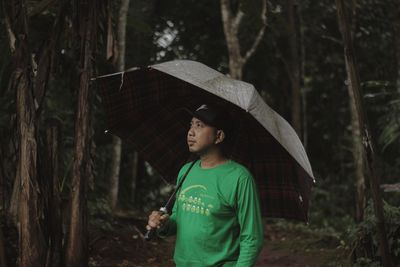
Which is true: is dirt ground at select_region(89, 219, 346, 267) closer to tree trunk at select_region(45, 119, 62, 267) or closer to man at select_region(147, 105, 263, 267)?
tree trunk at select_region(45, 119, 62, 267)

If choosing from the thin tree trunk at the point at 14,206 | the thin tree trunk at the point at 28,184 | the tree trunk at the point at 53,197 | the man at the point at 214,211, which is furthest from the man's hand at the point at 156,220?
the thin tree trunk at the point at 14,206

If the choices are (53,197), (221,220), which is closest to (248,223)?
(221,220)

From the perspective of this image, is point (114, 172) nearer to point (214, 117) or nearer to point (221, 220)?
point (214, 117)

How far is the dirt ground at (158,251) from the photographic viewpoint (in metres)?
7.60

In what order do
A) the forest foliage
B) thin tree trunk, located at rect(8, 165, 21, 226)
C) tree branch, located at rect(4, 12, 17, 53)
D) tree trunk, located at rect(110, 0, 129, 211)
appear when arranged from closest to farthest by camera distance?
1. tree branch, located at rect(4, 12, 17, 53)
2. thin tree trunk, located at rect(8, 165, 21, 226)
3. tree trunk, located at rect(110, 0, 129, 211)
4. the forest foliage

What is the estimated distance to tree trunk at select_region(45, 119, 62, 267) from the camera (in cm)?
496

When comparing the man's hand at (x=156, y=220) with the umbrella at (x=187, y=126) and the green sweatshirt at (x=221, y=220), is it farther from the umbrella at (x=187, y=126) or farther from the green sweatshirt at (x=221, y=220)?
the umbrella at (x=187, y=126)

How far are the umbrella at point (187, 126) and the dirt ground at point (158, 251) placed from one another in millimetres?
2950

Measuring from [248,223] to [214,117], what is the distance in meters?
0.63

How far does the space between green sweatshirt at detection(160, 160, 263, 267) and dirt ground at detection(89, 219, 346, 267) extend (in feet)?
11.6

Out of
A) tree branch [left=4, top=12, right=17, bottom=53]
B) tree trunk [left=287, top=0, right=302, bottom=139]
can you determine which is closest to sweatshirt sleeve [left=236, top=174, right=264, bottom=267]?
tree branch [left=4, top=12, right=17, bottom=53]

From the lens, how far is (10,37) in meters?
4.87

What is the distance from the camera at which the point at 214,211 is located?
317 centimetres

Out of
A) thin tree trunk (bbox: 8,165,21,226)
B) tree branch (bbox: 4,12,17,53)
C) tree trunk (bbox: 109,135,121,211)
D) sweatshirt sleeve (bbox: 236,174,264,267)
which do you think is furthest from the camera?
tree trunk (bbox: 109,135,121,211)
